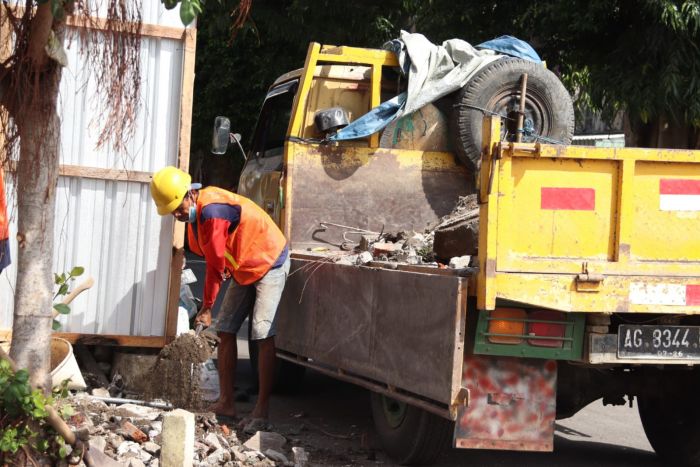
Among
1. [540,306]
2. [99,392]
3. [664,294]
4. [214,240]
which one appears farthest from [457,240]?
[99,392]

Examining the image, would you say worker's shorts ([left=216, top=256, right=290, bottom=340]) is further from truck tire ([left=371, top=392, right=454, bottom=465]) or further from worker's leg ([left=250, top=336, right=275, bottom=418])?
truck tire ([left=371, top=392, right=454, bottom=465])

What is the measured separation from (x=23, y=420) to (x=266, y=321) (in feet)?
8.75

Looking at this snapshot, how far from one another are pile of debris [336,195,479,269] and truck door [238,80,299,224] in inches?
34.7

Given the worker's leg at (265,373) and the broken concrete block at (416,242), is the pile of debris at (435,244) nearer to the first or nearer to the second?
the broken concrete block at (416,242)

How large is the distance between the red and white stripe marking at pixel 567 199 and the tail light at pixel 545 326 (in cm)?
54

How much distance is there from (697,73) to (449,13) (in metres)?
2.96

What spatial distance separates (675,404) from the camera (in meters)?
6.59

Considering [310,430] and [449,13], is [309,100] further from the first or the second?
[449,13]

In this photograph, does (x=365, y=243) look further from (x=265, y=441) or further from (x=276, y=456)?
(x=276, y=456)

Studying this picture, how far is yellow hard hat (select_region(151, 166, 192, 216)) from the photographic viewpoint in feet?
21.9

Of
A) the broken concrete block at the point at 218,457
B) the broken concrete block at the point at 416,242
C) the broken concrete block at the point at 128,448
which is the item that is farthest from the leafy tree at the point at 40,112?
the broken concrete block at the point at 416,242

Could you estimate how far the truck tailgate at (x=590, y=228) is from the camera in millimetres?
5324

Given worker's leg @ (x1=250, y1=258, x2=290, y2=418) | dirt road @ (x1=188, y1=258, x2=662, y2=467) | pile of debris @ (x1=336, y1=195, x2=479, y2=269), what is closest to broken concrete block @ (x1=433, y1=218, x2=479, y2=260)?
pile of debris @ (x1=336, y1=195, x2=479, y2=269)

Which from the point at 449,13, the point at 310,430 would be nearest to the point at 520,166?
the point at 310,430
